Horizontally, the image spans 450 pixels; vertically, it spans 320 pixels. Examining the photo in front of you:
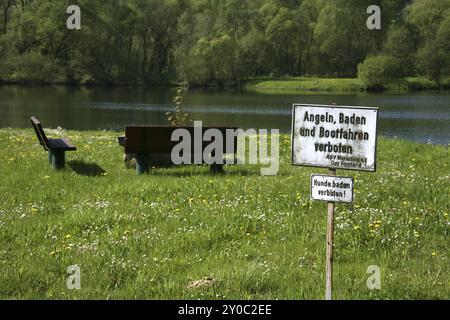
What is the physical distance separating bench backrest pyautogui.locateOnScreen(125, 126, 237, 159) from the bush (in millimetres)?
102371

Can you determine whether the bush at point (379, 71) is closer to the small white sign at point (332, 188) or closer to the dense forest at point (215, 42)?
the dense forest at point (215, 42)

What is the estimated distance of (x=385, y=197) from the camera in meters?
10.9

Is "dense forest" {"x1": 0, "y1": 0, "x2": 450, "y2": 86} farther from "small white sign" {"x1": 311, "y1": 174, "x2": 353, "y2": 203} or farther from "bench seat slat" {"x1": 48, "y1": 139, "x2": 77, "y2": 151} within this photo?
"small white sign" {"x1": 311, "y1": 174, "x2": 353, "y2": 203}

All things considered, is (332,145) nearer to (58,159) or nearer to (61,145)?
(58,159)

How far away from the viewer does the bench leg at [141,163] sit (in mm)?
13906

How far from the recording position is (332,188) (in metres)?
6.27

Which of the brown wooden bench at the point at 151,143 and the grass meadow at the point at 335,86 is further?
the grass meadow at the point at 335,86

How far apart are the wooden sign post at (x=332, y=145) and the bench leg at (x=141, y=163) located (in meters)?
7.88

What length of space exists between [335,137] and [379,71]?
10939cm
